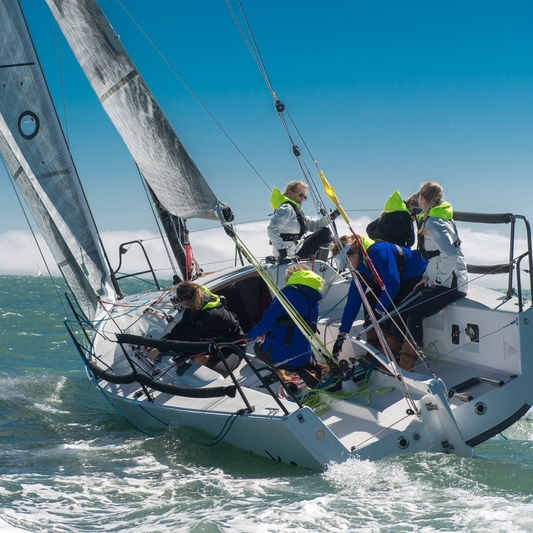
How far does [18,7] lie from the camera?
557cm

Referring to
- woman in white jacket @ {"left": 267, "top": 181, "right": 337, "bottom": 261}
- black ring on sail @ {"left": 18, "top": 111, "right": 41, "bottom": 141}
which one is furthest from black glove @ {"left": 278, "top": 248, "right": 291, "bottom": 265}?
black ring on sail @ {"left": 18, "top": 111, "right": 41, "bottom": 141}

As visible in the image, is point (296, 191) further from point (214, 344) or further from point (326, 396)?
point (214, 344)

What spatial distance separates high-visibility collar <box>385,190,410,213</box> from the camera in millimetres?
4133

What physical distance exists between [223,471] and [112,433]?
1650 mm

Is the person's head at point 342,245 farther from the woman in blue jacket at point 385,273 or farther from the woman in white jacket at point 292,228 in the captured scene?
the woman in white jacket at point 292,228

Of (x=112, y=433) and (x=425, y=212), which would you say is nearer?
(x=425, y=212)

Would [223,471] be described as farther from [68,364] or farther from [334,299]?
[68,364]

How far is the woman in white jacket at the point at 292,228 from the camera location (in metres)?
5.15

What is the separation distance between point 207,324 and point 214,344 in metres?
1.00

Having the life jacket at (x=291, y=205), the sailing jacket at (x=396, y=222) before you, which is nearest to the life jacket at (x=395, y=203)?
the sailing jacket at (x=396, y=222)

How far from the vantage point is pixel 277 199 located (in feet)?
17.3

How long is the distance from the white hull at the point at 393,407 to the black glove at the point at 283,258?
1025 mm

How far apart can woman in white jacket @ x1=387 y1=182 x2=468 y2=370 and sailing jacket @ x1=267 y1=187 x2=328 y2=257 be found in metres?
1.64

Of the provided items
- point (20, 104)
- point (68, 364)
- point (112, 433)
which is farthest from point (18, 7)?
point (68, 364)
